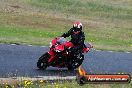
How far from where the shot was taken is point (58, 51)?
626 inches

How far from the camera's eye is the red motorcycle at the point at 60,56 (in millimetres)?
15891

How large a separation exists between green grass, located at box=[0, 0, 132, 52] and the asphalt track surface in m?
2.05

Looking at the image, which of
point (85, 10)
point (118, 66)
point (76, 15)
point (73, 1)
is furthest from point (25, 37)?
point (73, 1)

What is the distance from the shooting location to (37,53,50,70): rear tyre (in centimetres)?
1588

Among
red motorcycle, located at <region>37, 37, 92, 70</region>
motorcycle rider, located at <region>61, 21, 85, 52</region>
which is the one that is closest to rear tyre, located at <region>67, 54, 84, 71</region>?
red motorcycle, located at <region>37, 37, 92, 70</region>

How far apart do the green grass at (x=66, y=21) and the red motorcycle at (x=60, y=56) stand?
6138 mm

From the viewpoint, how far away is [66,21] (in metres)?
36.1

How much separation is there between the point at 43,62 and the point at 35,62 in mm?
1411

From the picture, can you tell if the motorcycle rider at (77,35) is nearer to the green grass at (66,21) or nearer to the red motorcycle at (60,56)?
the red motorcycle at (60,56)

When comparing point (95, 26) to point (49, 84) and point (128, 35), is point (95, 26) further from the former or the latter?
point (49, 84)

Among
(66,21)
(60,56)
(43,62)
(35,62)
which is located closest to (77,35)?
(60,56)

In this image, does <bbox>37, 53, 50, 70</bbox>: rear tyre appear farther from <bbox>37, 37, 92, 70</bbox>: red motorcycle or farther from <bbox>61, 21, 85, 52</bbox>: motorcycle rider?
<bbox>61, 21, 85, 52</bbox>: motorcycle rider

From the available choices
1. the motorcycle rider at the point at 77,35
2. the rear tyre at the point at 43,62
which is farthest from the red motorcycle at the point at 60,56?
the motorcycle rider at the point at 77,35

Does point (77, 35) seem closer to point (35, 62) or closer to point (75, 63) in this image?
point (75, 63)
